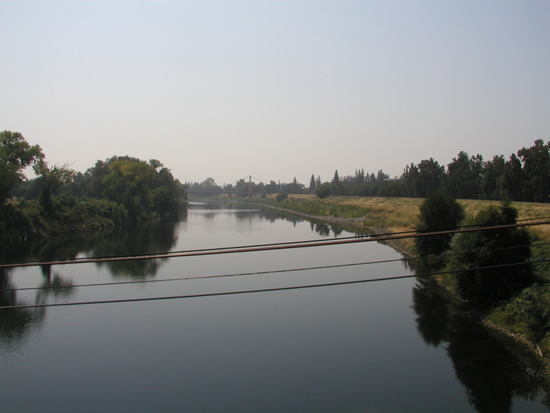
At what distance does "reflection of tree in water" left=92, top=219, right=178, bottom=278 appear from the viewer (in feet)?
111

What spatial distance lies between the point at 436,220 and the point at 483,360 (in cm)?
1437

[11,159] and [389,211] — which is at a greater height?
[11,159]

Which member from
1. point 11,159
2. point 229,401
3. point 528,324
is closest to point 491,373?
point 528,324

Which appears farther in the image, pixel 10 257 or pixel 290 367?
pixel 10 257

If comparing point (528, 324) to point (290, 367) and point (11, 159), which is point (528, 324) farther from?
point (11, 159)

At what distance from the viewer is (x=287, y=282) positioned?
29.7 m

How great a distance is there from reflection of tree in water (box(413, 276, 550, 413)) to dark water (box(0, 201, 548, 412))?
55 millimetres

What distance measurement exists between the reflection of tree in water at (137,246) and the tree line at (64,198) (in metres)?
5.61

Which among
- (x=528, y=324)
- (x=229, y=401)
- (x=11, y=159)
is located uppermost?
(x=11, y=159)

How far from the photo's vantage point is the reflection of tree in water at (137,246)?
111 feet

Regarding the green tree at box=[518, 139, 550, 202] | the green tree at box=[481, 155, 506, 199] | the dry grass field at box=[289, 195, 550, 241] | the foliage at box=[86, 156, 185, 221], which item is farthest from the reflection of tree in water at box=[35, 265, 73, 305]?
the green tree at box=[481, 155, 506, 199]

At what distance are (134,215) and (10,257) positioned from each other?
41.3m

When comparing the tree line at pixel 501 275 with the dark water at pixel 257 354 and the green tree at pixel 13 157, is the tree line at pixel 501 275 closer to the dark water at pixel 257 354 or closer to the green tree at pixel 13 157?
the dark water at pixel 257 354

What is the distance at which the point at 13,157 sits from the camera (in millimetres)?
52031
